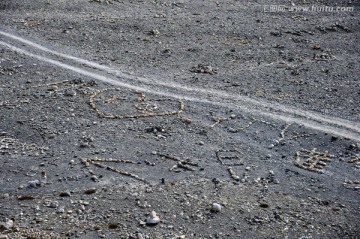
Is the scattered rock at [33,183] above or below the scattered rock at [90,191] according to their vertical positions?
above

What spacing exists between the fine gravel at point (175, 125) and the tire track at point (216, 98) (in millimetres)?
60

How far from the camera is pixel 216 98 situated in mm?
15766

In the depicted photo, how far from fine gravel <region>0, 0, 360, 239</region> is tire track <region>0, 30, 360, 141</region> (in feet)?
0.20

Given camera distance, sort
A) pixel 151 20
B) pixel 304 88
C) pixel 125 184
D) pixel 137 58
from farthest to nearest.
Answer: pixel 151 20, pixel 137 58, pixel 304 88, pixel 125 184

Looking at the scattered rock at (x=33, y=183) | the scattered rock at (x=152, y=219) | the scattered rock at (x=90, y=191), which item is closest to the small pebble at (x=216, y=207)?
the scattered rock at (x=152, y=219)

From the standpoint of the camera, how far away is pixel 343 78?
1780cm

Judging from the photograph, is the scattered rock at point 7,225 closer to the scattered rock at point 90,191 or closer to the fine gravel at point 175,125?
the fine gravel at point 175,125

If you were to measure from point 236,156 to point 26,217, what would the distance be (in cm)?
504

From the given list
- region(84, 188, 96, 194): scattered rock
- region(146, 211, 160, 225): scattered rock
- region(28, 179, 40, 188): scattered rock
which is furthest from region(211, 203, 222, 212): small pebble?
region(28, 179, 40, 188): scattered rock

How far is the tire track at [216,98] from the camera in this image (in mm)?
14492

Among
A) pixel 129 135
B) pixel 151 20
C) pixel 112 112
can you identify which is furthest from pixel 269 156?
pixel 151 20

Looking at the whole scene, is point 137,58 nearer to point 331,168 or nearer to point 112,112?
point 112,112

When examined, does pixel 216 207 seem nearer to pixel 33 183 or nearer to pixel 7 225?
pixel 33 183

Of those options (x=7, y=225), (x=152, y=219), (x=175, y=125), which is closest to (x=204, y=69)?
(x=175, y=125)
